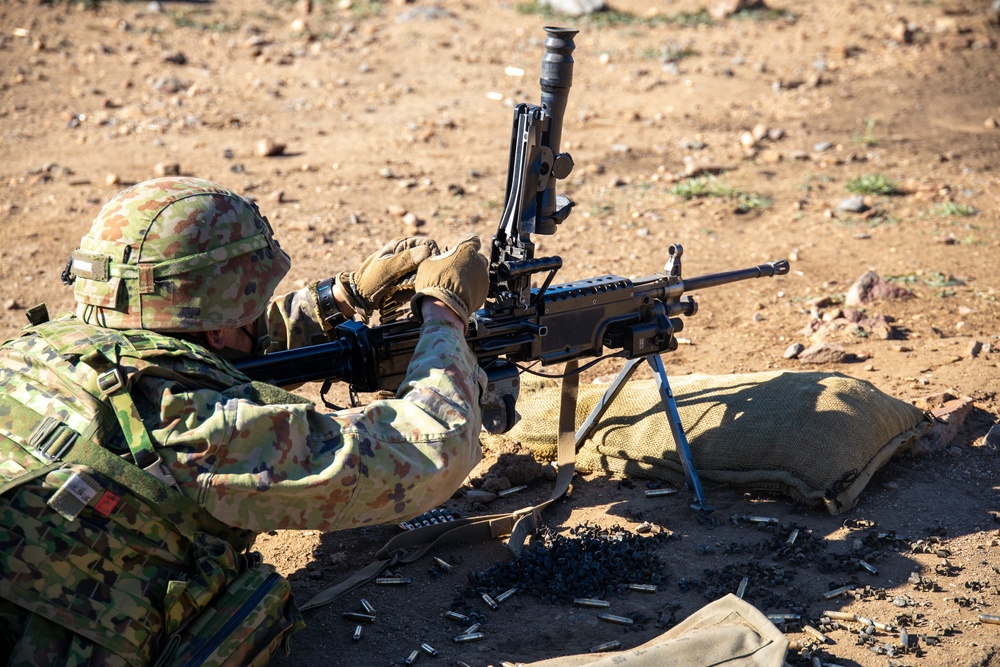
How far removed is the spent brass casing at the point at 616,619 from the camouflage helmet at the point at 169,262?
1.92 metres

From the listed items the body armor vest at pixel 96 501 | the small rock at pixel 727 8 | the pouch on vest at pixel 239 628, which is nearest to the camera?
the body armor vest at pixel 96 501

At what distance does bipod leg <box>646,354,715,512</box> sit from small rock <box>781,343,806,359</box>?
172cm

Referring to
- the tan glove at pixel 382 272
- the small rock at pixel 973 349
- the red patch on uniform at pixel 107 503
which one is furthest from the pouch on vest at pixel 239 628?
the small rock at pixel 973 349

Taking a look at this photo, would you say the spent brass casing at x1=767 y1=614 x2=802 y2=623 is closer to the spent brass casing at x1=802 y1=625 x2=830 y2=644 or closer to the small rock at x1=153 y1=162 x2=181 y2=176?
the spent brass casing at x1=802 y1=625 x2=830 y2=644

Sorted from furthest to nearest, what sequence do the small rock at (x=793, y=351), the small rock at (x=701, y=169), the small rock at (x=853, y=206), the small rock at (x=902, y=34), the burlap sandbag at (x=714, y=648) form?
1. the small rock at (x=902, y=34)
2. the small rock at (x=701, y=169)
3. the small rock at (x=853, y=206)
4. the small rock at (x=793, y=351)
5. the burlap sandbag at (x=714, y=648)

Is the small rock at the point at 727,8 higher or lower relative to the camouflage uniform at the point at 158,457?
higher

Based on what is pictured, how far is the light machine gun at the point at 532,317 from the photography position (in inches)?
156

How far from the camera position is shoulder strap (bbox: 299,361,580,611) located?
424 centimetres

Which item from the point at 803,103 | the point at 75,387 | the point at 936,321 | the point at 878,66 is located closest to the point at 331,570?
the point at 75,387

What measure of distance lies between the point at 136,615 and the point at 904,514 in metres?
3.57

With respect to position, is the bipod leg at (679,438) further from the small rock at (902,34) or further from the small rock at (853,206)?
the small rock at (902,34)

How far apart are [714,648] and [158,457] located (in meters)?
2.00

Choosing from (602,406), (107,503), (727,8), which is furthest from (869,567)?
(727,8)

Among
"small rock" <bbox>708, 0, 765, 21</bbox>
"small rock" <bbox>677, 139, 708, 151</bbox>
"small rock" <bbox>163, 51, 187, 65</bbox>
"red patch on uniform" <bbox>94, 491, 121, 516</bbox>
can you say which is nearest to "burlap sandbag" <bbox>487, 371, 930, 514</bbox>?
"red patch on uniform" <bbox>94, 491, 121, 516</bbox>
